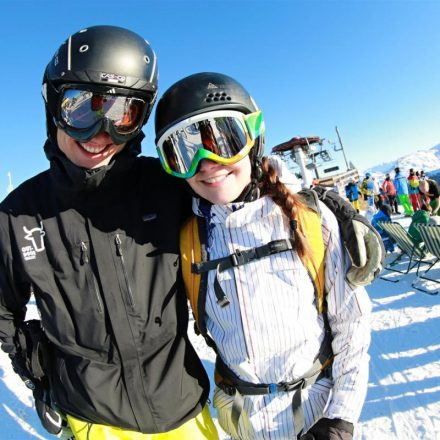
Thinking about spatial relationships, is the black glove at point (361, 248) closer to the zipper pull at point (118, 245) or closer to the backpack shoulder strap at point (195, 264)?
the backpack shoulder strap at point (195, 264)

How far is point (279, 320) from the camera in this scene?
1466 millimetres

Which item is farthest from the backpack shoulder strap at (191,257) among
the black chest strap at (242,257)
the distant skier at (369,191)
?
the distant skier at (369,191)

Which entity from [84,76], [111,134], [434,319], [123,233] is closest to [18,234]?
[123,233]

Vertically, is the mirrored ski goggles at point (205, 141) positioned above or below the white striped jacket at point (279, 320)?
above

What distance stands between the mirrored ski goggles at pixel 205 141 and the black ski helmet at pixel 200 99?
34 mm

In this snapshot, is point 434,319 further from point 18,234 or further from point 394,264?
point 18,234

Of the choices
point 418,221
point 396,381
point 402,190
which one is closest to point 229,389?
point 396,381

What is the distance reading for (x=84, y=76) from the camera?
1545 millimetres

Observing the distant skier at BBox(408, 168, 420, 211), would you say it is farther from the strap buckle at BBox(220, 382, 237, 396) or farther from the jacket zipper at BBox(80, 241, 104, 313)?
the jacket zipper at BBox(80, 241, 104, 313)

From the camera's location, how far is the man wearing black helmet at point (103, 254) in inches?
60.4

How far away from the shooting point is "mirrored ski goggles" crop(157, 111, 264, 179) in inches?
60.2

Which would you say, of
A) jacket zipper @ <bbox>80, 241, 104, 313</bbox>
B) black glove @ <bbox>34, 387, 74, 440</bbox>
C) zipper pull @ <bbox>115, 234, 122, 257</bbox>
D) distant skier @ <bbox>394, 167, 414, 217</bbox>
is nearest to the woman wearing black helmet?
zipper pull @ <bbox>115, 234, 122, 257</bbox>

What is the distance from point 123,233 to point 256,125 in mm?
775

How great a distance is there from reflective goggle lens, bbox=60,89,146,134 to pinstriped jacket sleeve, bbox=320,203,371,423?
0.96 metres
